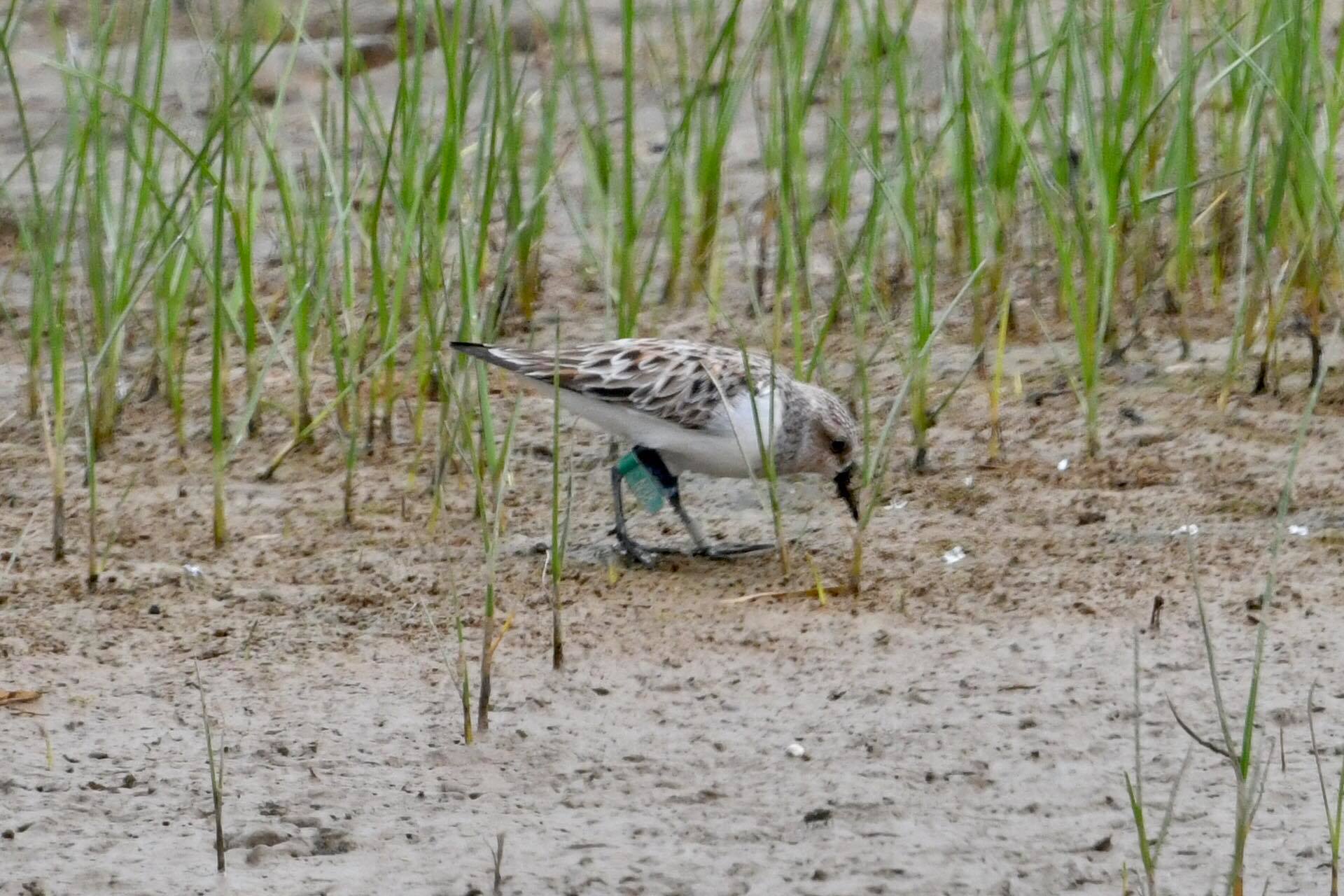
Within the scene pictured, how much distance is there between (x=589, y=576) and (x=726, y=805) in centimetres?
137

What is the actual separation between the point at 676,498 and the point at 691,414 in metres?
0.27

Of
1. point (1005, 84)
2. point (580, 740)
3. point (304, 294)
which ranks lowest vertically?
point (580, 740)

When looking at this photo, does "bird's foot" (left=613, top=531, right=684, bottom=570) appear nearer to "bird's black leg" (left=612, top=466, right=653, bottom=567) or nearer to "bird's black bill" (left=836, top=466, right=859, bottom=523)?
"bird's black leg" (left=612, top=466, right=653, bottom=567)

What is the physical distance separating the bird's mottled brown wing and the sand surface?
40 cm

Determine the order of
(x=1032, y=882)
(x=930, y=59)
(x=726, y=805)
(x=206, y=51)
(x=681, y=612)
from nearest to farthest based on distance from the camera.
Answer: (x=1032, y=882)
(x=726, y=805)
(x=681, y=612)
(x=206, y=51)
(x=930, y=59)

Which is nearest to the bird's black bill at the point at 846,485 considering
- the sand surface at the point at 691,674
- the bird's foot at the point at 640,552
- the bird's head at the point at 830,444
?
the bird's head at the point at 830,444

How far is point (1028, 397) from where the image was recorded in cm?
588

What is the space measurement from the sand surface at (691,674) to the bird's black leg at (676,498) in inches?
3.9

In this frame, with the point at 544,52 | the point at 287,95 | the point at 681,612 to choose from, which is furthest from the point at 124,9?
the point at 681,612

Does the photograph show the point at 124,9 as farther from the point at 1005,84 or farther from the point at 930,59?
the point at 1005,84

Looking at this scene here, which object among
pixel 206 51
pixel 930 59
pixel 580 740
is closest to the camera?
Answer: pixel 580 740

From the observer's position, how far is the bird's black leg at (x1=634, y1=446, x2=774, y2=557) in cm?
501

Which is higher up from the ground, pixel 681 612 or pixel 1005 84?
pixel 1005 84

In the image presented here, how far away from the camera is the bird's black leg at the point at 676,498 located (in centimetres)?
501
